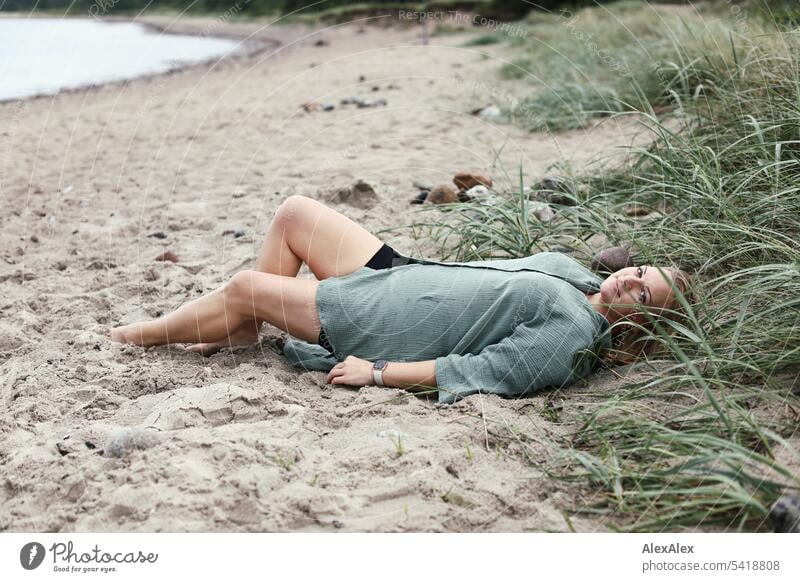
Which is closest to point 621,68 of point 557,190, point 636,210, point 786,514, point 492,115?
point 492,115

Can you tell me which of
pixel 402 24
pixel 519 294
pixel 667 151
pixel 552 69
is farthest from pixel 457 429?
pixel 402 24

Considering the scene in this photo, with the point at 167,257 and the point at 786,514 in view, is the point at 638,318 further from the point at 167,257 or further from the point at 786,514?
→ the point at 167,257

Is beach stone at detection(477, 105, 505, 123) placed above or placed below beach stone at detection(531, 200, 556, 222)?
below

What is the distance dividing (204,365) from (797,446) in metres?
2.00

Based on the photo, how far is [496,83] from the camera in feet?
26.6

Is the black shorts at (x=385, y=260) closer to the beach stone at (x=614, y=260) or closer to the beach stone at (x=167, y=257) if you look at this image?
the beach stone at (x=614, y=260)

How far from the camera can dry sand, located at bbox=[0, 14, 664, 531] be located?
7.55 ft

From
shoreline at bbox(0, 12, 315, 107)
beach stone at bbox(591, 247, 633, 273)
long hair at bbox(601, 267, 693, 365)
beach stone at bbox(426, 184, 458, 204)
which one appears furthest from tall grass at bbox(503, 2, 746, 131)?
shoreline at bbox(0, 12, 315, 107)

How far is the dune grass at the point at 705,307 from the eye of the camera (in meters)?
2.20

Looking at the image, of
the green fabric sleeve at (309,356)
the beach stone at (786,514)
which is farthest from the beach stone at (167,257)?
the beach stone at (786,514)

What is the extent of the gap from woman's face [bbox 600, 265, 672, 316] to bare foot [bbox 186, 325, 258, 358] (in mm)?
1315

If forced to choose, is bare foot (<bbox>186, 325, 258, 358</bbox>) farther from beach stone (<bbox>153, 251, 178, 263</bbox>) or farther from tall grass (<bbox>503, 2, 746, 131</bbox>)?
tall grass (<bbox>503, 2, 746, 131</bbox>)

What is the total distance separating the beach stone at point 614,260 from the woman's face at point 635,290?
37 centimetres

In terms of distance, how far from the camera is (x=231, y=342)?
3307 millimetres
